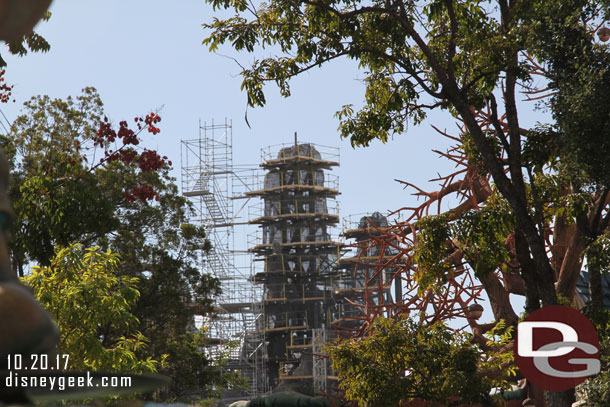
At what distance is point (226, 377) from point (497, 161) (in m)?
18.6

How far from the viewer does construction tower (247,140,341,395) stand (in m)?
54.2

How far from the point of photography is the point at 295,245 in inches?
2175

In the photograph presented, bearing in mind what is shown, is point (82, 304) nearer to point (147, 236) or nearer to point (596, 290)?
point (596, 290)

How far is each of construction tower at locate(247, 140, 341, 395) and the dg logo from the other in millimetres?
43887

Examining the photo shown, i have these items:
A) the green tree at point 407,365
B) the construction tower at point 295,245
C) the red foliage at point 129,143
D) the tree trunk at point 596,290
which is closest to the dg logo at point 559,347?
the tree trunk at point 596,290

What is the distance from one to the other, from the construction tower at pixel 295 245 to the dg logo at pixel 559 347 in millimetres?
43887

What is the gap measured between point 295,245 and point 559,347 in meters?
45.6

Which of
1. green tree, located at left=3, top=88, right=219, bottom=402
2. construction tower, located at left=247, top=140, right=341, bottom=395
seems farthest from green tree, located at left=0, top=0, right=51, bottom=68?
construction tower, located at left=247, top=140, right=341, bottom=395

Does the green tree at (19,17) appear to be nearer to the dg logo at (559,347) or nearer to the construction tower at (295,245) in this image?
the dg logo at (559,347)

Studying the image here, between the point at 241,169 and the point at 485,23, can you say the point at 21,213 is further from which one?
the point at 241,169

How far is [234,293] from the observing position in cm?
5472

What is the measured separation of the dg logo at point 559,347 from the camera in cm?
971

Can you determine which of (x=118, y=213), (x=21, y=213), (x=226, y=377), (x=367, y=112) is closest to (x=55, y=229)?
(x=21, y=213)

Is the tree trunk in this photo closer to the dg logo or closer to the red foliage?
the dg logo
